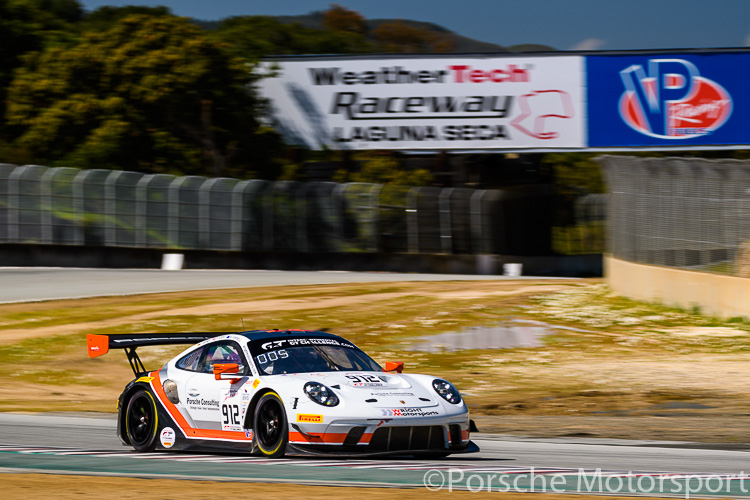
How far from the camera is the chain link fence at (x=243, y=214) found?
3500 centimetres

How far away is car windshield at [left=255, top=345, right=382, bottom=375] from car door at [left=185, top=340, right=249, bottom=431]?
228mm

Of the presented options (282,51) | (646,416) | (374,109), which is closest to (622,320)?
(646,416)

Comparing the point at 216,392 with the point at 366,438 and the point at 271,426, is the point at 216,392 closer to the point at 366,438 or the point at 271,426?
the point at 271,426

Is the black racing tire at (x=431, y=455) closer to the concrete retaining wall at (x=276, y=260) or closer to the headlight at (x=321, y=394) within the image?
the headlight at (x=321, y=394)

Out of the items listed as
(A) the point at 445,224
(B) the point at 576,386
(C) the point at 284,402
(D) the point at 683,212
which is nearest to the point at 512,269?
(A) the point at 445,224

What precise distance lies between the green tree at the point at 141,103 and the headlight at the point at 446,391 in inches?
1333

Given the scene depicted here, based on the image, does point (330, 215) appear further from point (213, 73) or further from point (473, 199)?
point (213, 73)

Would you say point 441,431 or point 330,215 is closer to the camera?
point 441,431

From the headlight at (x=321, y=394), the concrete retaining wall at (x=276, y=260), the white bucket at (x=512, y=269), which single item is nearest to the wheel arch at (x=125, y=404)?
the headlight at (x=321, y=394)

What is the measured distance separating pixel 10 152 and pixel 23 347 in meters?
23.7

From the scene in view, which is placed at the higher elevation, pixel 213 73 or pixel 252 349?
pixel 213 73

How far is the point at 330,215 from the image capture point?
125ft

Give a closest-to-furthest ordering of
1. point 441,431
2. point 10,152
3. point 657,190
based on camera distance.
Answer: point 441,431 < point 657,190 < point 10,152

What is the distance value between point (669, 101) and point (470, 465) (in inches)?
1417
